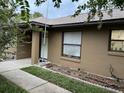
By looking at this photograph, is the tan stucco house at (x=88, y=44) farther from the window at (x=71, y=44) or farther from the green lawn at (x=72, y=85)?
the green lawn at (x=72, y=85)

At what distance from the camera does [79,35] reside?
10.4 metres

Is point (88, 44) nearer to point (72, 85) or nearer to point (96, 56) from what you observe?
point (96, 56)

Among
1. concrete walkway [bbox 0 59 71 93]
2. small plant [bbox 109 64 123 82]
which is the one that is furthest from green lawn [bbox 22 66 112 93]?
small plant [bbox 109 64 123 82]

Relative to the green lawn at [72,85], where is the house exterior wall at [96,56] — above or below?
above

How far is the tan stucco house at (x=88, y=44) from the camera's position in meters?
8.38

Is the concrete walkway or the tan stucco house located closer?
the concrete walkway

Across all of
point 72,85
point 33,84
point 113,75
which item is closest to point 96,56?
point 113,75

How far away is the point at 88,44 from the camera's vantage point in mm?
9703

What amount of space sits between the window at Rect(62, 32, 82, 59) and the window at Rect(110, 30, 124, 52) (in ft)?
7.46

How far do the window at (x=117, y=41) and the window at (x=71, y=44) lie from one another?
227 centimetres

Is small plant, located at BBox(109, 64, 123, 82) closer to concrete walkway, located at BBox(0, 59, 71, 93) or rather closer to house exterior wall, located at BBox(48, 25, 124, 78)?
house exterior wall, located at BBox(48, 25, 124, 78)

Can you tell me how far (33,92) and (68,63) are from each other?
502 centimetres

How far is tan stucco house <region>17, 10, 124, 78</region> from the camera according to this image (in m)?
8.38

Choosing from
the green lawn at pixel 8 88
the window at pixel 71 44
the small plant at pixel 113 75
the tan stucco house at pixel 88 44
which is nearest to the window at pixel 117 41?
the tan stucco house at pixel 88 44
